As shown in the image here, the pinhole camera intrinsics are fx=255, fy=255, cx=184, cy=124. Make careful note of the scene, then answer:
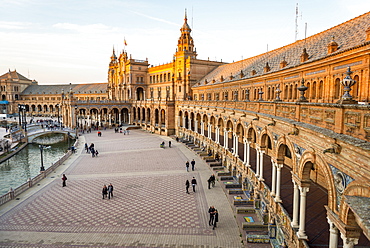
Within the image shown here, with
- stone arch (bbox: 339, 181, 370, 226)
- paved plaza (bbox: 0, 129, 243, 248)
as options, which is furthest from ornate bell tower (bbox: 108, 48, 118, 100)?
stone arch (bbox: 339, 181, 370, 226)

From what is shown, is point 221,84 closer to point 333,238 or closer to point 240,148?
point 240,148

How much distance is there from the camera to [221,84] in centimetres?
3853

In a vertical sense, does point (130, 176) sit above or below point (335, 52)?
below

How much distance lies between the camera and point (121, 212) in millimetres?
17531

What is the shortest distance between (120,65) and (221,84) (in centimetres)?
4897

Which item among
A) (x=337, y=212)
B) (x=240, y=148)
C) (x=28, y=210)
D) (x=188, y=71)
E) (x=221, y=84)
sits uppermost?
(x=188, y=71)

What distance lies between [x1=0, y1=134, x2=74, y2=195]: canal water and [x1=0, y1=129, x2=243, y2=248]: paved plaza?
4.51 m

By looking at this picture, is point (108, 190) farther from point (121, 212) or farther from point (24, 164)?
point (24, 164)

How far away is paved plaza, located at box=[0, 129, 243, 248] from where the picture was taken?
14102mm

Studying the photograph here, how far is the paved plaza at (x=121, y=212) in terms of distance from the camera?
46.3ft

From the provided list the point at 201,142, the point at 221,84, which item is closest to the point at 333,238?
the point at 201,142

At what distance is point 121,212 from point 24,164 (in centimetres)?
2477

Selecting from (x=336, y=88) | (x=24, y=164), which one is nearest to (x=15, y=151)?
(x=24, y=164)

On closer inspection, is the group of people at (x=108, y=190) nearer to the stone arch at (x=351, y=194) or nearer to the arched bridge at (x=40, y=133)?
the stone arch at (x=351, y=194)
